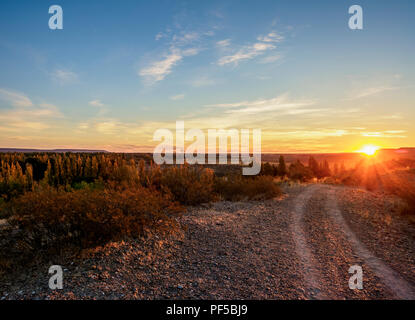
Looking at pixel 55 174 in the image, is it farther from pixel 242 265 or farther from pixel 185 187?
pixel 242 265

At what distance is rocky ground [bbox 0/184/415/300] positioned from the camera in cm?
432

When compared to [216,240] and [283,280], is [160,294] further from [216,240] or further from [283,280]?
[216,240]

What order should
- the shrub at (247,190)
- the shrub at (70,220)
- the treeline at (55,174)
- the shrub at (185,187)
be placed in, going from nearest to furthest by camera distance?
the shrub at (70,220) < the shrub at (185,187) < the treeline at (55,174) < the shrub at (247,190)

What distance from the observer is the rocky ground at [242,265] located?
4.32 m

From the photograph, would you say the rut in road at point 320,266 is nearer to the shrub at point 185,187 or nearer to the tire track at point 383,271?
the tire track at point 383,271

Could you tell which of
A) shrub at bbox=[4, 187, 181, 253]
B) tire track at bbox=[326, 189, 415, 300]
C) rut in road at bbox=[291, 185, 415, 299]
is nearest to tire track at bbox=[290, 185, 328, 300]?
rut in road at bbox=[291, 185, 415, 299]

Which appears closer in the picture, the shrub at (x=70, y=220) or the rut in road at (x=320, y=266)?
the rut in road at (x=320, y=266)

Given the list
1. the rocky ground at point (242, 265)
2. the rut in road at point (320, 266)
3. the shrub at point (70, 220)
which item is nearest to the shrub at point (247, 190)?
the rut in road at point (320, 266)

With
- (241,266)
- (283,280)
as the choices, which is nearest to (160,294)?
(241,266)

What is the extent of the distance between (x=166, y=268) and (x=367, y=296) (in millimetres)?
3356

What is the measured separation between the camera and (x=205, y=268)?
523 cm

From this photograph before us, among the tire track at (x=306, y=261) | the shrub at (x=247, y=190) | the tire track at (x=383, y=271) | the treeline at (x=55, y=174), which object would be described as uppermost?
the treeline at (x=55, y=174)

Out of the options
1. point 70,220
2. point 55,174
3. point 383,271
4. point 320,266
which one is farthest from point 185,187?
point 55,174

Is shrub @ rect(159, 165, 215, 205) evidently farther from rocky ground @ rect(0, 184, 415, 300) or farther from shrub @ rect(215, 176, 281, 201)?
shrub @ rect(215, 176, 281, 201)
